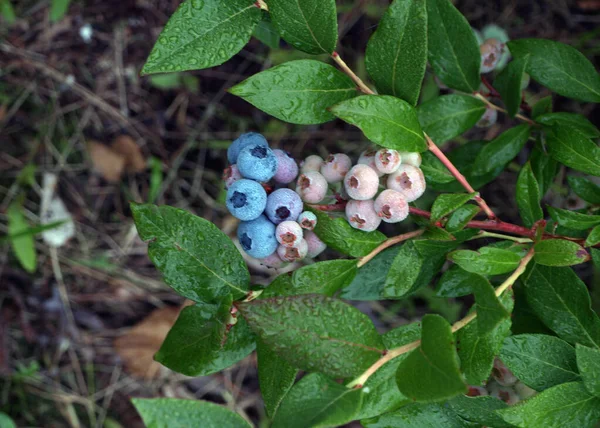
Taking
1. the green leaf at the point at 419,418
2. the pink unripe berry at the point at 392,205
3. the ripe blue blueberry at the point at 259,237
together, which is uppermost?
the pink unripe berry at the point at 392,205

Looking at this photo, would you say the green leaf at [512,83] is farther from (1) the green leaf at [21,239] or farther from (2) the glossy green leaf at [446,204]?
(1) the green leaf at [21,239]

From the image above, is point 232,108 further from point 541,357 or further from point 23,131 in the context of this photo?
point 541,357

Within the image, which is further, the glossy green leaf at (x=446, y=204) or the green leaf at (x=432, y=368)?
the glossy green leaf at (x=446, y=204)

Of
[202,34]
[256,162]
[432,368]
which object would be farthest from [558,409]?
[202,34]

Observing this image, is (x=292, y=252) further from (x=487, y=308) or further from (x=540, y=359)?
(x=540, y=359)

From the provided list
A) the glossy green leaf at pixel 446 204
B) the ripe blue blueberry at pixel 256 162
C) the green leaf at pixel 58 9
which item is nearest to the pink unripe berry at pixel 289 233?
the ripe blue blueberry at pixel 256 162

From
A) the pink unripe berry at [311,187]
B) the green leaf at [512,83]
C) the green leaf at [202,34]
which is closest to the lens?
the green leaf at [202,34]

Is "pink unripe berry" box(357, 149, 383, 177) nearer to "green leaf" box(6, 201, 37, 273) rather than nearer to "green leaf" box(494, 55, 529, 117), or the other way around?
"green leaf" box(494, 55, 529, 117)

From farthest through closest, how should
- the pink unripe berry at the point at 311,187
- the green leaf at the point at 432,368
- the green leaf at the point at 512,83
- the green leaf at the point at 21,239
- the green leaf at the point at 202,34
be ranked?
the green leaf at the point at 21,239 → the green leaf at the point at 512,83 → the pink unripe berry at the point at 311,187 → the green leaf at the point at 202,34 → the green leaf at the point at 432,368
